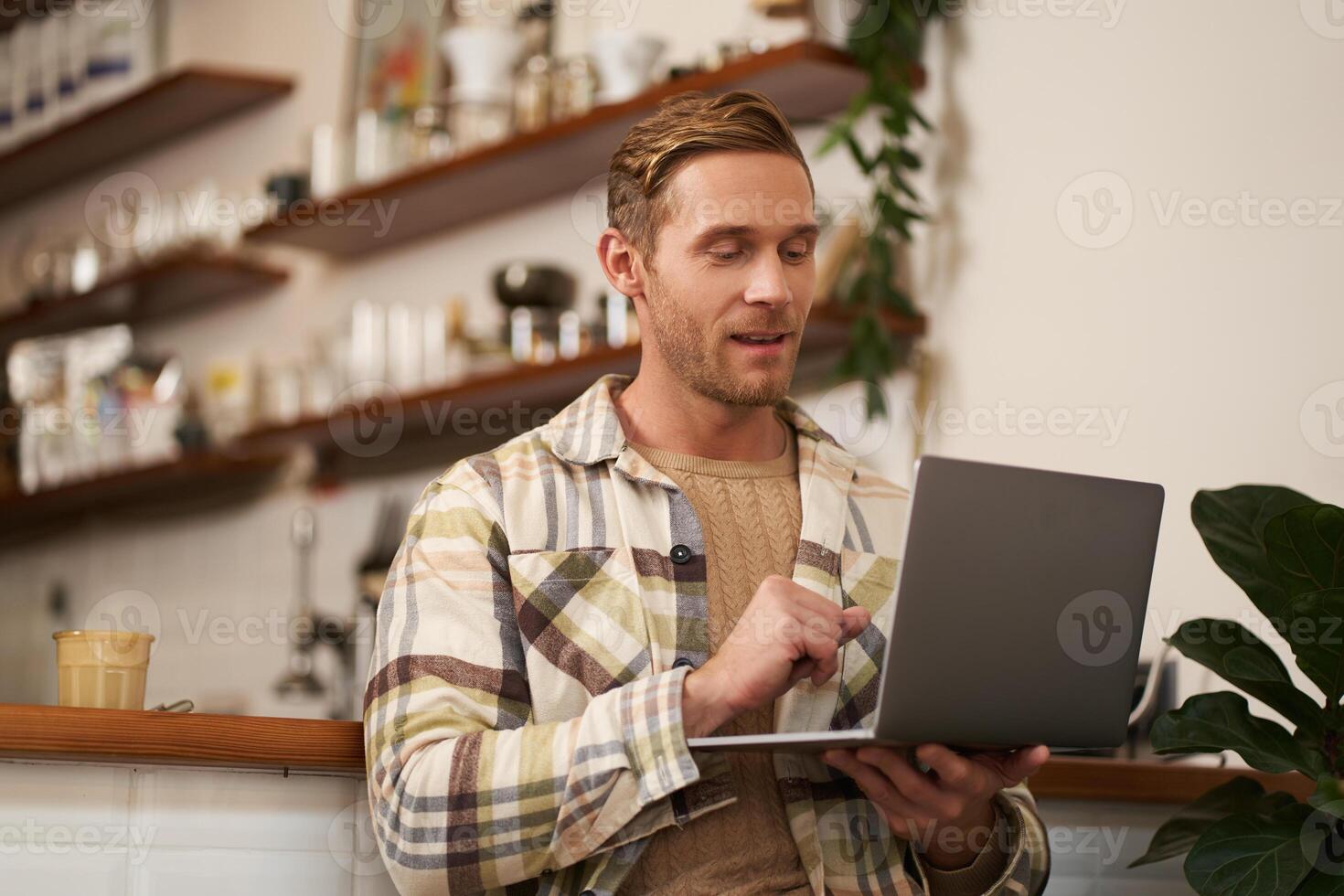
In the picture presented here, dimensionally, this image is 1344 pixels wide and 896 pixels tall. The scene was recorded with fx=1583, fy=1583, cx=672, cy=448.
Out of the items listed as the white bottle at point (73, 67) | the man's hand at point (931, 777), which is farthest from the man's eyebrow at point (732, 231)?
the white bottle at point (73, 67)

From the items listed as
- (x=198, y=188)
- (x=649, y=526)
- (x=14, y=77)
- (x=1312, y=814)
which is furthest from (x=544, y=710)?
(x=14, y=77)

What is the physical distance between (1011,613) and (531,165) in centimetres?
239

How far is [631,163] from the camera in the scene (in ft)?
6.23

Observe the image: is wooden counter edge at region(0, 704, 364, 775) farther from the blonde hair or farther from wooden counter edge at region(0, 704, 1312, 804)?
the blonde hair

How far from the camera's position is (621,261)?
1.94m

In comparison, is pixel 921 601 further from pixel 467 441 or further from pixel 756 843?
pixel 467 441

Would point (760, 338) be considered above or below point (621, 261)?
below

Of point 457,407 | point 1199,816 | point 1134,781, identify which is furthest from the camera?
point 457,407

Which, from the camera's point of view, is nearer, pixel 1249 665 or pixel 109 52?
pixel 1249 665

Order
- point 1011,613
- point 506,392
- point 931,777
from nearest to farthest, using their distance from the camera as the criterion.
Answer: point 1011,613
point 931,777
point 506,392

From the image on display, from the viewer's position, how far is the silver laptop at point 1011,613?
1349 mm

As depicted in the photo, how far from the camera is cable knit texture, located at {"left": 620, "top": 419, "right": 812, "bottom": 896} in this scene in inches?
62.1

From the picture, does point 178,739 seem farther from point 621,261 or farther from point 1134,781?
point 1134,781

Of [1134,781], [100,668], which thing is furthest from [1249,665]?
[100,668]
